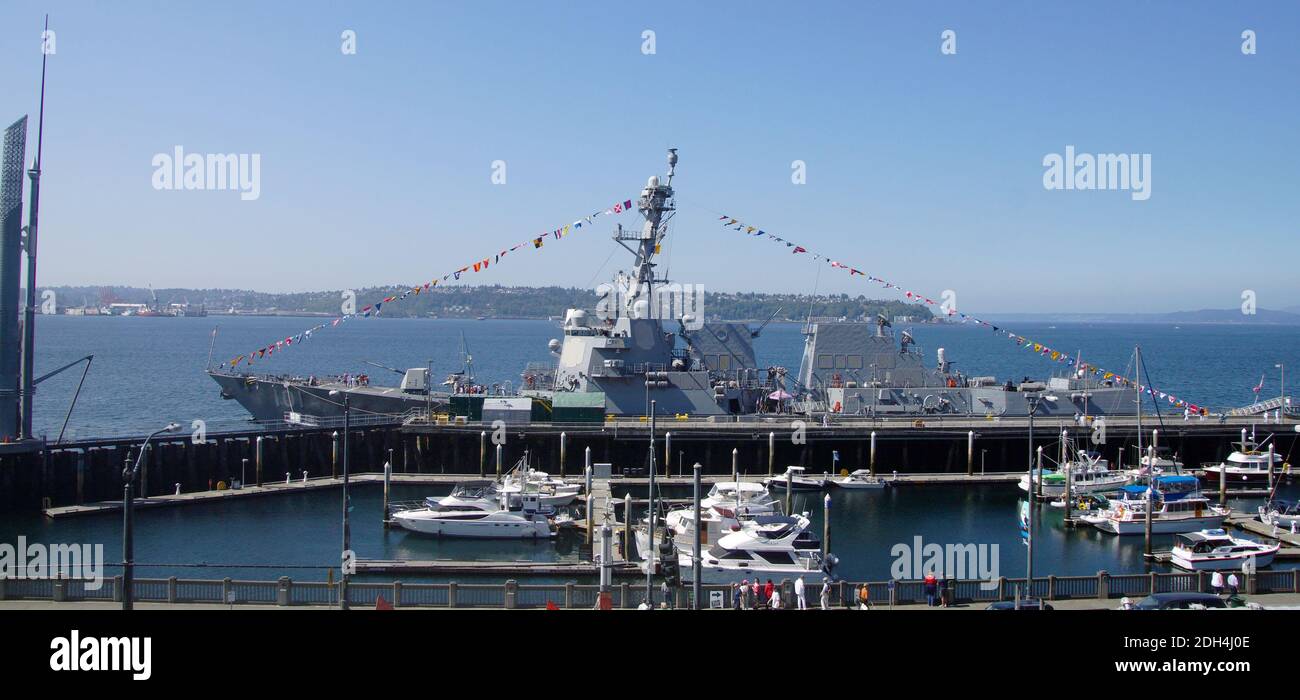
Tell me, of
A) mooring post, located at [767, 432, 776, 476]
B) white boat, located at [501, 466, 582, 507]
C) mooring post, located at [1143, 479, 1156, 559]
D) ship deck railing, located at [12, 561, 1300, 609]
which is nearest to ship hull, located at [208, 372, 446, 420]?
white boat, located at [501, 466, 582, 507]

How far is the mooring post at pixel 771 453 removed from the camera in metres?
45.3

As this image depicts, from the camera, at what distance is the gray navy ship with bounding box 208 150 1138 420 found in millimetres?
49812

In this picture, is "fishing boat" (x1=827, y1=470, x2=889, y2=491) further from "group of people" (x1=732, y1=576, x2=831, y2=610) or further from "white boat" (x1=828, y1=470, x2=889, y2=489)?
"group of people" (x1=732, y1=576, x2=831, y2=610)

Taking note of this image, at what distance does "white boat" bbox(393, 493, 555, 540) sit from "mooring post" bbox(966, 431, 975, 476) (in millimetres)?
20345

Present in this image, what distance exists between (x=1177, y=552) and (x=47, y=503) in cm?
3755

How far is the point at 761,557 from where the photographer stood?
2870 cm

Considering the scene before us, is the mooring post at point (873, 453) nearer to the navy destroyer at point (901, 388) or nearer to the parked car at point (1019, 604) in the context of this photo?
the navy destroyer at point (901, 388)

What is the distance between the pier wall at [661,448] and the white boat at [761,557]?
14.8 meters

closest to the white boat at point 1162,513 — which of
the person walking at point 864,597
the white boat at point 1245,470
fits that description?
the white boat at point 1245,470

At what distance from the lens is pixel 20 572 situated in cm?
2750

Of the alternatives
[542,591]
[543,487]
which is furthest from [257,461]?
[542,591]

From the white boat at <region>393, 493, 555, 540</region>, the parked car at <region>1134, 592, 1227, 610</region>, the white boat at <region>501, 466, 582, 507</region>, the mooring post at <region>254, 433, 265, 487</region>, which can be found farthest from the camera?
the mooring post at <region>254, 433, 265, 487</region>

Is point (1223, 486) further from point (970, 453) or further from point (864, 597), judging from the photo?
point (864, 597)

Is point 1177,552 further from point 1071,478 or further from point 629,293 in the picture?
point 629,293
